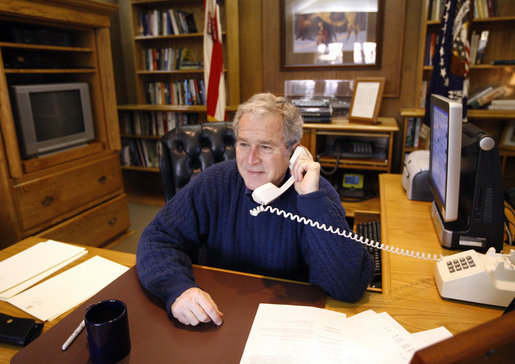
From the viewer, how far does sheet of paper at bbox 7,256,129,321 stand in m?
0.99

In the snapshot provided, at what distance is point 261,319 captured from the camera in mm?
883

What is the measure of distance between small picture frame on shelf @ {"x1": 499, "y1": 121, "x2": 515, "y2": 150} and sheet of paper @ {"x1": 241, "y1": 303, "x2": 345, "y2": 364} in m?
2.87

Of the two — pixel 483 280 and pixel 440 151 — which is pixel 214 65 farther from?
pixel 483 280

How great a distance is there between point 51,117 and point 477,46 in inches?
133

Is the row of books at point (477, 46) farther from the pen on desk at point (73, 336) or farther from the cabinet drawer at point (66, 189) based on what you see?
the pen on desk at point (73, 336)

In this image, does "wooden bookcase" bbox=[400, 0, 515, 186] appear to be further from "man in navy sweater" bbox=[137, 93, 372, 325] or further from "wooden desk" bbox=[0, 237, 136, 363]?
"wooden desk" bbox=[0, 237, 136, 363]

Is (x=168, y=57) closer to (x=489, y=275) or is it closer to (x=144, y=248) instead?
(x=144, y=248)

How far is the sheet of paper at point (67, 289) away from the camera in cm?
99

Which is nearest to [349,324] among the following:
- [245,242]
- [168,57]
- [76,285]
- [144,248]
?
[245,242]

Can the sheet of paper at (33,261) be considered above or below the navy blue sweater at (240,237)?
below

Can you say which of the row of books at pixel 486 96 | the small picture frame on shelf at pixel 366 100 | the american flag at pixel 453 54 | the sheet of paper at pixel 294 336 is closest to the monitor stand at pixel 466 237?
the sheet of paper at pixel 294 336

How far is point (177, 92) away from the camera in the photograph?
3.88 metres

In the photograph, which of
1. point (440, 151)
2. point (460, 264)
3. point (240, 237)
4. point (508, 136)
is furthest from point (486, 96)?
point (240, 237)

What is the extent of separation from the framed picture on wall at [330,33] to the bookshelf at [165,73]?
1.82 feet
